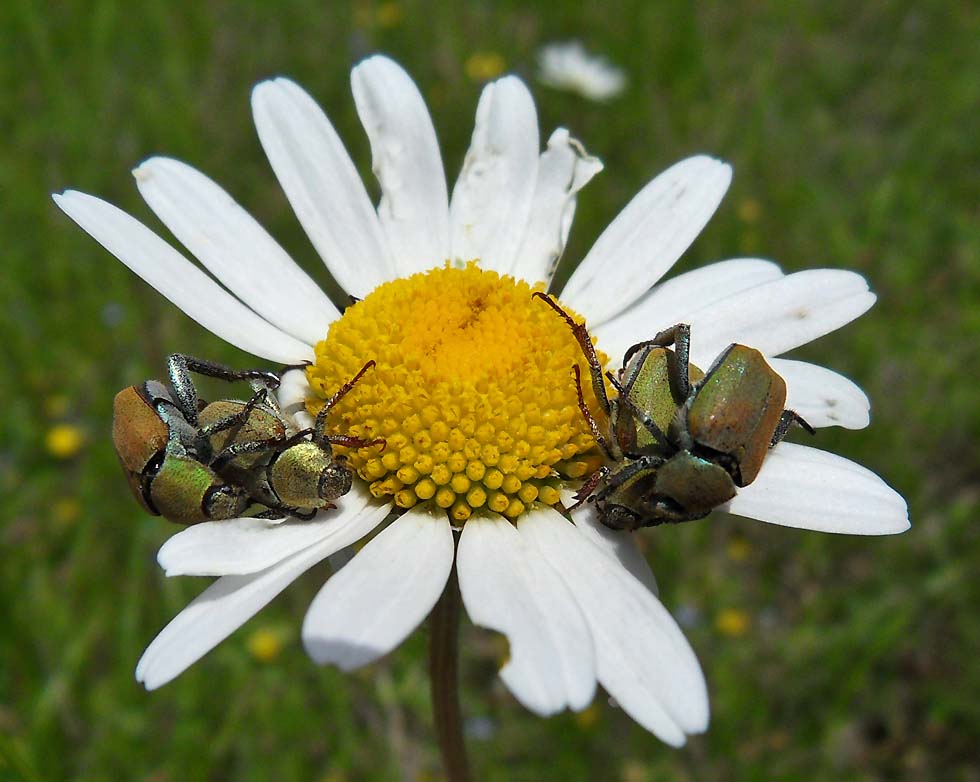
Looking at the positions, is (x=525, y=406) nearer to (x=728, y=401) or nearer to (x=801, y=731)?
(x=728, y=401)

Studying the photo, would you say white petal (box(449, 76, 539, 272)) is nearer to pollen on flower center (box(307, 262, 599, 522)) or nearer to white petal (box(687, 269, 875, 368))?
pollen on flower center (box(307, 262, 599, 522))

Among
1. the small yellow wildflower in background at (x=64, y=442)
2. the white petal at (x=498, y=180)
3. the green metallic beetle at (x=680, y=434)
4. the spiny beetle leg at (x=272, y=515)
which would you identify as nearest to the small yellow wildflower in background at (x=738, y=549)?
the white petal at (x=498, y=180)

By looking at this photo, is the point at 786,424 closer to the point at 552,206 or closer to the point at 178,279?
the point at 552,206

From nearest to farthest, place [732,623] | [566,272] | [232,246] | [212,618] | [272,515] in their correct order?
[212,618] < [272,515] < [232,246] < [732,623] < [566,272]

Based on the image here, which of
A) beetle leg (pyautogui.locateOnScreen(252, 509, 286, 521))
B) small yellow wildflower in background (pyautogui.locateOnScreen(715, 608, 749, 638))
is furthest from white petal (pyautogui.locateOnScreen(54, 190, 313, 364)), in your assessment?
small yellow wildflower in background (pyautogui.locateOnScreen(715, 608, 749, 638))

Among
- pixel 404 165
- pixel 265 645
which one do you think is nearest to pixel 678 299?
pixel 404 165
